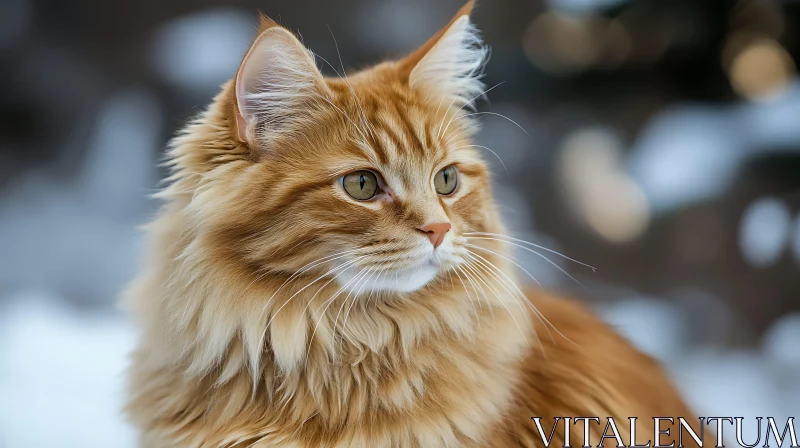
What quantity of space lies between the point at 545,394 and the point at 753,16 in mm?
2367

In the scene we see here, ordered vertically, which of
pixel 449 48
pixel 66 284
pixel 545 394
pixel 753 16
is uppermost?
pixel 753 16

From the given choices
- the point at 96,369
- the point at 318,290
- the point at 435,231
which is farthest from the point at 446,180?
the point at 96,369

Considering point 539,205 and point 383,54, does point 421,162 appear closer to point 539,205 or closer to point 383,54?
point 383,54

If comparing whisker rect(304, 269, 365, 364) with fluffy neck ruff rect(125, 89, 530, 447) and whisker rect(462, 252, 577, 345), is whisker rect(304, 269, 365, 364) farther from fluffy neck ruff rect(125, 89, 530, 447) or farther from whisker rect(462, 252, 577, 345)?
whisker rect(462, 252, 577, 345)

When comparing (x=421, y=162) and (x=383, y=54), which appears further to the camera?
(x=383, y=54)

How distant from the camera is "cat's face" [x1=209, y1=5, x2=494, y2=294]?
1093 mm

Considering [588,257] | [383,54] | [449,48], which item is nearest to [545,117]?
[588,257]

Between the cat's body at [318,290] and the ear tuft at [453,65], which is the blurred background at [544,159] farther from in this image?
the cat's body at [318,290]

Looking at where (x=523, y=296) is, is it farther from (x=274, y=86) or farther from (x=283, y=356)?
(x=274, y=86)

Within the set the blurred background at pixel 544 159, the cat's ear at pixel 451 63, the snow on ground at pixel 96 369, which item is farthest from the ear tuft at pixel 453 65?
the snow on ground at pixel 96 369

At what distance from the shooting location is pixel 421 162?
119cm

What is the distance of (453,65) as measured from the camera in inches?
55.6

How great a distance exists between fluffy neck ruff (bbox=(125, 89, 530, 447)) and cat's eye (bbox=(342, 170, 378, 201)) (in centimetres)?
16

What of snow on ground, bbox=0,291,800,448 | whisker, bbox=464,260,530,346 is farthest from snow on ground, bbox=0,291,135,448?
whisker, bbox=464,260,530,346
